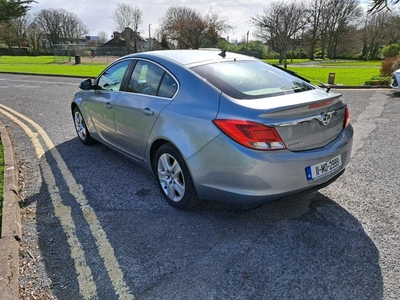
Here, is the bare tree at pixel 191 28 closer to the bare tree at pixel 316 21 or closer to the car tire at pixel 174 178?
the bare tree at pixel 316 21

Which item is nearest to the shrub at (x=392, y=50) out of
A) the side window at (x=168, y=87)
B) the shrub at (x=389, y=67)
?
the shrub at (x=389, y=67)

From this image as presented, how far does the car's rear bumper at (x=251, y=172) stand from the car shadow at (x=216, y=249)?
0.40 metres

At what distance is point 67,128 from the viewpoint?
666 cm

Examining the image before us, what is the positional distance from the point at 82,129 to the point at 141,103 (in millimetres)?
2383

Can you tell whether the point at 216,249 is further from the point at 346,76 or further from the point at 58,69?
the point at 58,69

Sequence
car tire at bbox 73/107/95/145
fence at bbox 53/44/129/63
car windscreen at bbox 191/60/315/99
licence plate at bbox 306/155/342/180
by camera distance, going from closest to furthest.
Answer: licence plate at bbox 306/155/342/180, car windscreen at bbox 191/60/315/99, car tire at bbox 73/107/95/145, fence at bbox 53/44/129/63

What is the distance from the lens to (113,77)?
4.39 metres

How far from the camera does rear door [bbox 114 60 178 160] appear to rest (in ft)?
10.8

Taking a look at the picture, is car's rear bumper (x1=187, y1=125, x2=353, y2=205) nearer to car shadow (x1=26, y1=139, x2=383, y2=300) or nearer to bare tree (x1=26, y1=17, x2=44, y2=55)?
car shadow (x1=26, y1=139, x2=383, y2=300)

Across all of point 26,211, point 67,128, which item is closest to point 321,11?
point 67,128

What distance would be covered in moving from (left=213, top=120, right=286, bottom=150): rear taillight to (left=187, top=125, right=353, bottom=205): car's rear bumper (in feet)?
0.15

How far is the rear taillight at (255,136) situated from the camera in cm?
248

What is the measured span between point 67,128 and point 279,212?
5182mm

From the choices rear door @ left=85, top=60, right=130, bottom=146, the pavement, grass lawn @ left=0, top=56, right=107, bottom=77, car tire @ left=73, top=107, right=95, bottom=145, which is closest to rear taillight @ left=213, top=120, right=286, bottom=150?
the pavement
